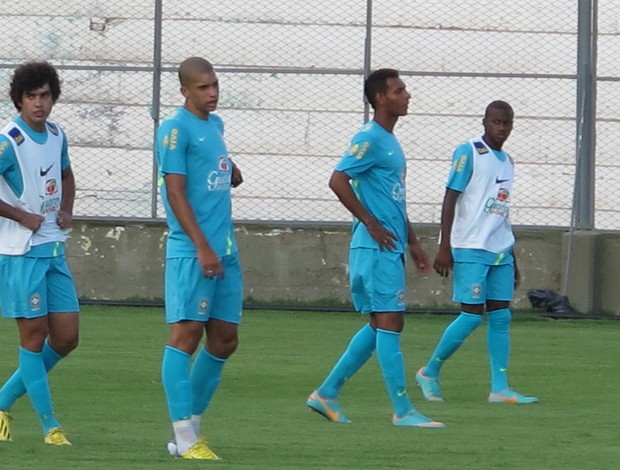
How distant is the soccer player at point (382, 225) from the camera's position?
27.7ft

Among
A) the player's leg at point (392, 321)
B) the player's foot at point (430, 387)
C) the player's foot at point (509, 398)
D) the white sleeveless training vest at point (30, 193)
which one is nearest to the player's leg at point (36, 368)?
the white sleeveless training vest at point (30, 193)

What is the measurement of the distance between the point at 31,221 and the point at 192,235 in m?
0.93

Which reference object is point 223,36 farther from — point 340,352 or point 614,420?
point 614,420

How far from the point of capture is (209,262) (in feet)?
22.5

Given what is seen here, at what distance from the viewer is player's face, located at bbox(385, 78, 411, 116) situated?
855 cm

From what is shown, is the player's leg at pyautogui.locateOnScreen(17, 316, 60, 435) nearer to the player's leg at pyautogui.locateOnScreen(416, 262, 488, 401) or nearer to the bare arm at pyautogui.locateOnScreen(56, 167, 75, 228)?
the bare arm at pyautogui.locateOnScreen(56, 167, 75, 228)

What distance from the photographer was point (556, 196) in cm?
1655

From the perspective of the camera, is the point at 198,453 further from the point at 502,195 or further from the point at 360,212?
the point at 502,195

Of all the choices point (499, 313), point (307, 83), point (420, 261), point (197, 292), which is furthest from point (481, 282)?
point (307, 83)

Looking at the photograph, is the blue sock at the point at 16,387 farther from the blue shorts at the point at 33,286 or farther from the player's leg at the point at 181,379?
the player's leg at the point at 181,379

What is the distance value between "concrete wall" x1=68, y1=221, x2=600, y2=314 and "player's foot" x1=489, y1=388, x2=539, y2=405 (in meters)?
6.28

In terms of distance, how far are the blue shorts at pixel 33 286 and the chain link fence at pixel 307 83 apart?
9.03 m

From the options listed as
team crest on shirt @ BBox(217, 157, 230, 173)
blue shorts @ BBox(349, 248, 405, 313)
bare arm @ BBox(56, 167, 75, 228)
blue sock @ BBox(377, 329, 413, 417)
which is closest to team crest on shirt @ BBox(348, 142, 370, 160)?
blue shorts @ BBox(349, 248, 405, 313)

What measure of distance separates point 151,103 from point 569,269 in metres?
4.70
